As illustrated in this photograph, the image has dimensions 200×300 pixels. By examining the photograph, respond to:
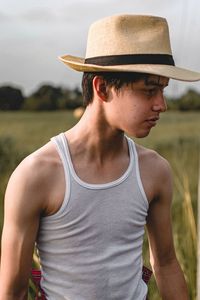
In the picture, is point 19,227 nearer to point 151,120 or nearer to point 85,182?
point 85,182

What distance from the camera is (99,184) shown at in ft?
6.41

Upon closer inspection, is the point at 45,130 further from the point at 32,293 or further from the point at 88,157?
the point at 88,157

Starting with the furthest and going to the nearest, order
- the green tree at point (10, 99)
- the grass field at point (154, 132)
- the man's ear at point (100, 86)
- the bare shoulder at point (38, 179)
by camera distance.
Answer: the green tree at point (10, 99) < the grass field at point (154, 132) < the man's ear at point (100, 86) < the bare shoulder at point (38, 179)

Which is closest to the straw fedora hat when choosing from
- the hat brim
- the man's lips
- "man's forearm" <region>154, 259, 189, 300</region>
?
the hat brim

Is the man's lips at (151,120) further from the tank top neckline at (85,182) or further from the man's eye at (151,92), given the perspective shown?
the tank top neckline at (85,182)

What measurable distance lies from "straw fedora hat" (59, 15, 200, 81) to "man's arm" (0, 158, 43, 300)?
33 centimetres

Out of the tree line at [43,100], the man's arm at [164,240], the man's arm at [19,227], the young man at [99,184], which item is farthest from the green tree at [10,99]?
the man's arm at [19,227]

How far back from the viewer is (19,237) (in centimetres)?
188

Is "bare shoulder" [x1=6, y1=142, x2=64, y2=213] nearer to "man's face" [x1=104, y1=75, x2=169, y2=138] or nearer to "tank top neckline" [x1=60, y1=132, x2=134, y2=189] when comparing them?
"tank top neckline" [x1=60, y1=132, x2=134, y2=189]

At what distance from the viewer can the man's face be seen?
1859mm

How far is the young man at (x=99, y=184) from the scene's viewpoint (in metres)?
1.87

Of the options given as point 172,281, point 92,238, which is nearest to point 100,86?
point 92,238

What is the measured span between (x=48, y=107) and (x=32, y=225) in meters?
5.52

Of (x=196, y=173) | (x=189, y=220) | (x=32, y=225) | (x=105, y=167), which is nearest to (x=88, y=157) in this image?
(x=105, y=167)
